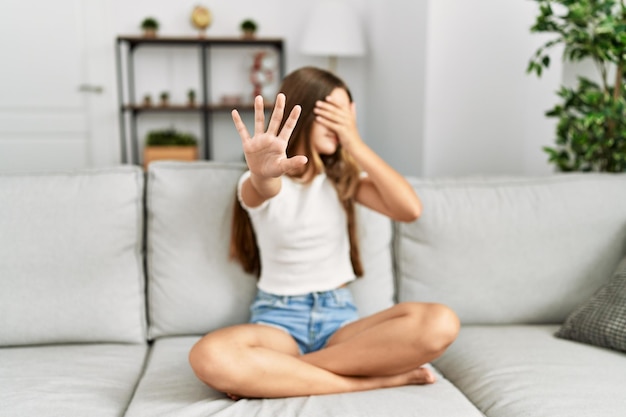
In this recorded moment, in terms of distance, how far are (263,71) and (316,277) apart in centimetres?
262

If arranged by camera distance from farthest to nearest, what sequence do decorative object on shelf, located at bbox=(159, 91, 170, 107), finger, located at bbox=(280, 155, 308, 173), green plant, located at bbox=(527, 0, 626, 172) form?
decorative object on shelf, located at bbox=(159, 91, 170, 107) → green plant, located at bbox=(527, 0, 626, 172) → finger, located at bbox=(280, 155, 308, 173)

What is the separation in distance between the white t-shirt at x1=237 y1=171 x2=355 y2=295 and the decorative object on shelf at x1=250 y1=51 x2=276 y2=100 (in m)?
2.47

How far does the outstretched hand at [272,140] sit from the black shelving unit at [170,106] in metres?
2.67

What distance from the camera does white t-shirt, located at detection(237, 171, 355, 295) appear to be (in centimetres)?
154

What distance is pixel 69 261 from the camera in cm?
156

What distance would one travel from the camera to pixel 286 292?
60.3 inches

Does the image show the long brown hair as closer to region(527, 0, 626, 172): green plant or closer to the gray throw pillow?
the gray throw pillow

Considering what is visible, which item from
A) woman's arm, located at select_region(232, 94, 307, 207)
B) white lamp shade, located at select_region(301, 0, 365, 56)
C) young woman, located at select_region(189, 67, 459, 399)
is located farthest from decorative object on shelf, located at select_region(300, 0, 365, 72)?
woman's arm, located at select_region(232, 94, 307, 207)

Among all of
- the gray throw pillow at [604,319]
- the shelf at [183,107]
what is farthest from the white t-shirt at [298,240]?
the shelf at [183,107]

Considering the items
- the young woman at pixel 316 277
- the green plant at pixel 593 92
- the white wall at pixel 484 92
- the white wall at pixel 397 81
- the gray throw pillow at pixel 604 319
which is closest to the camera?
the young woman at pixel 316 277

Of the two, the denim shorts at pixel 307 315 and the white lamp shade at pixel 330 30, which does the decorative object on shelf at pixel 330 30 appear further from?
the denim shorts at pixel 307 315

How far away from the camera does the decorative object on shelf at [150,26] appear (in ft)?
12.5

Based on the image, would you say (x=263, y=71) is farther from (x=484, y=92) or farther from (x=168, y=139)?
(x=484, y=92)

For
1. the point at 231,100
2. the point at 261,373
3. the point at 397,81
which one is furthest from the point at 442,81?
the point at 261,373
